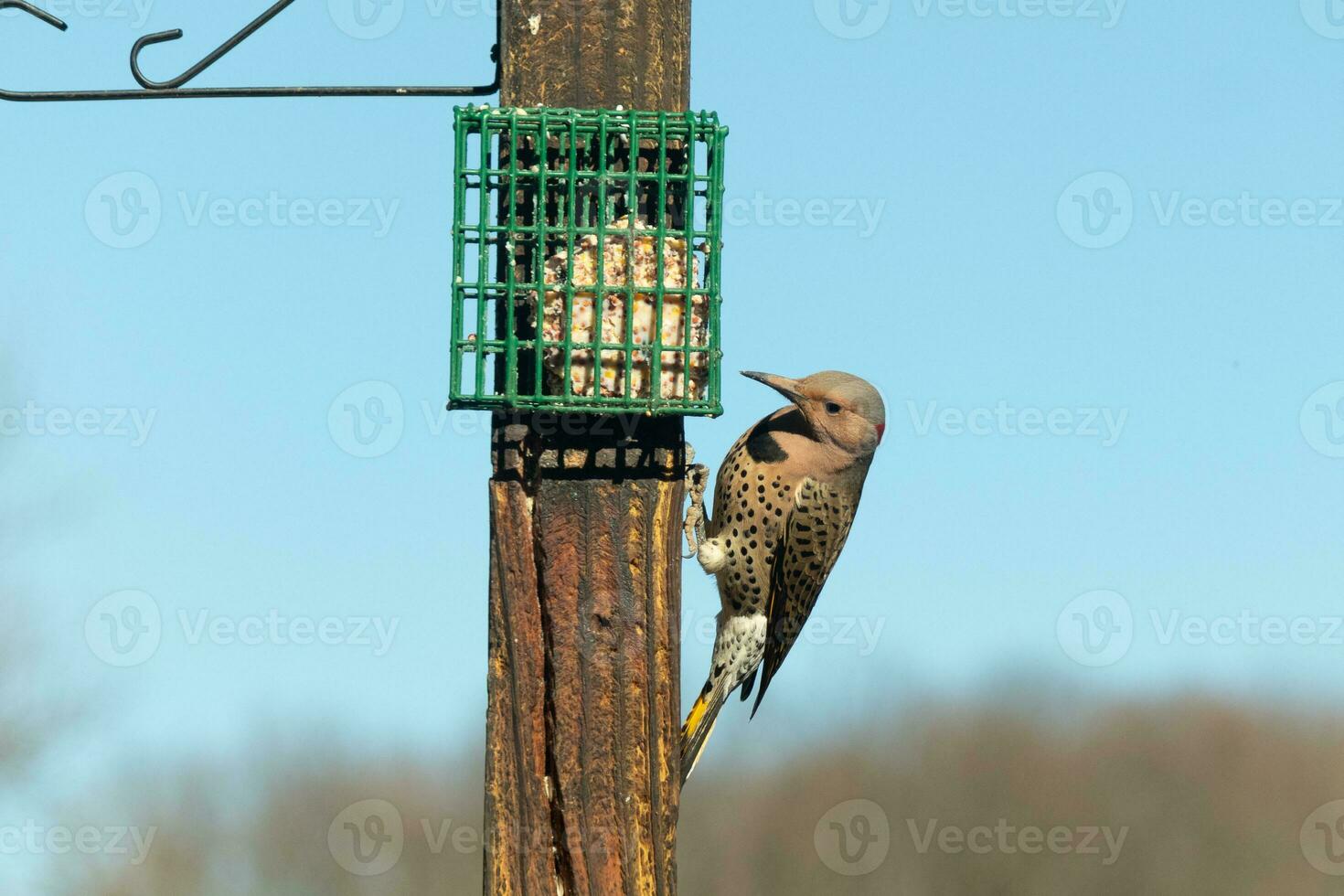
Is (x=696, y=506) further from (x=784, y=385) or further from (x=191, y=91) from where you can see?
(x=191, y=91)

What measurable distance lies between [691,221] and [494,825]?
1.46 m

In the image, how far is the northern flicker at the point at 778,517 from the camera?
5.75 m

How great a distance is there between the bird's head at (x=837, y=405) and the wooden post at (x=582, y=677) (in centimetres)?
185

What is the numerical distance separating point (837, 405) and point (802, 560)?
575 millimetres

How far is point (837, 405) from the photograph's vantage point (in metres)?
5.74

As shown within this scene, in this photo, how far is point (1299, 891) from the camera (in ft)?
62.1

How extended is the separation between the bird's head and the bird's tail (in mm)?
918

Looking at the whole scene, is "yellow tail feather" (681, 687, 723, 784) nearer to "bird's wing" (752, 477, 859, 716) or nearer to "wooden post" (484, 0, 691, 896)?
"bird's wing" (752, 477, 859, 716)

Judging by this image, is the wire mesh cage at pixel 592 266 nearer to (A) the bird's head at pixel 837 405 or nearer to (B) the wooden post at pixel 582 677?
(B) the wooden post at pixel 582 677

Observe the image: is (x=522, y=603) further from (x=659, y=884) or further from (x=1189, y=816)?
(x=1189, y=816)

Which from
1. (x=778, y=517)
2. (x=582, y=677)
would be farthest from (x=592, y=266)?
(x=778, y=517)

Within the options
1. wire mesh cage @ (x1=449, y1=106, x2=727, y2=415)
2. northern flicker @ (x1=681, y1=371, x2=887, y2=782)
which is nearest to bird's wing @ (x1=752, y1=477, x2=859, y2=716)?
northern flicker @ (x1=681, y1=371, x2=887, y2=782)

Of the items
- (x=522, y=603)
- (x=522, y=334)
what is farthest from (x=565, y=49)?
(x=522, y=603)

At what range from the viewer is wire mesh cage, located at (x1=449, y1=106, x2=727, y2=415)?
396cm
